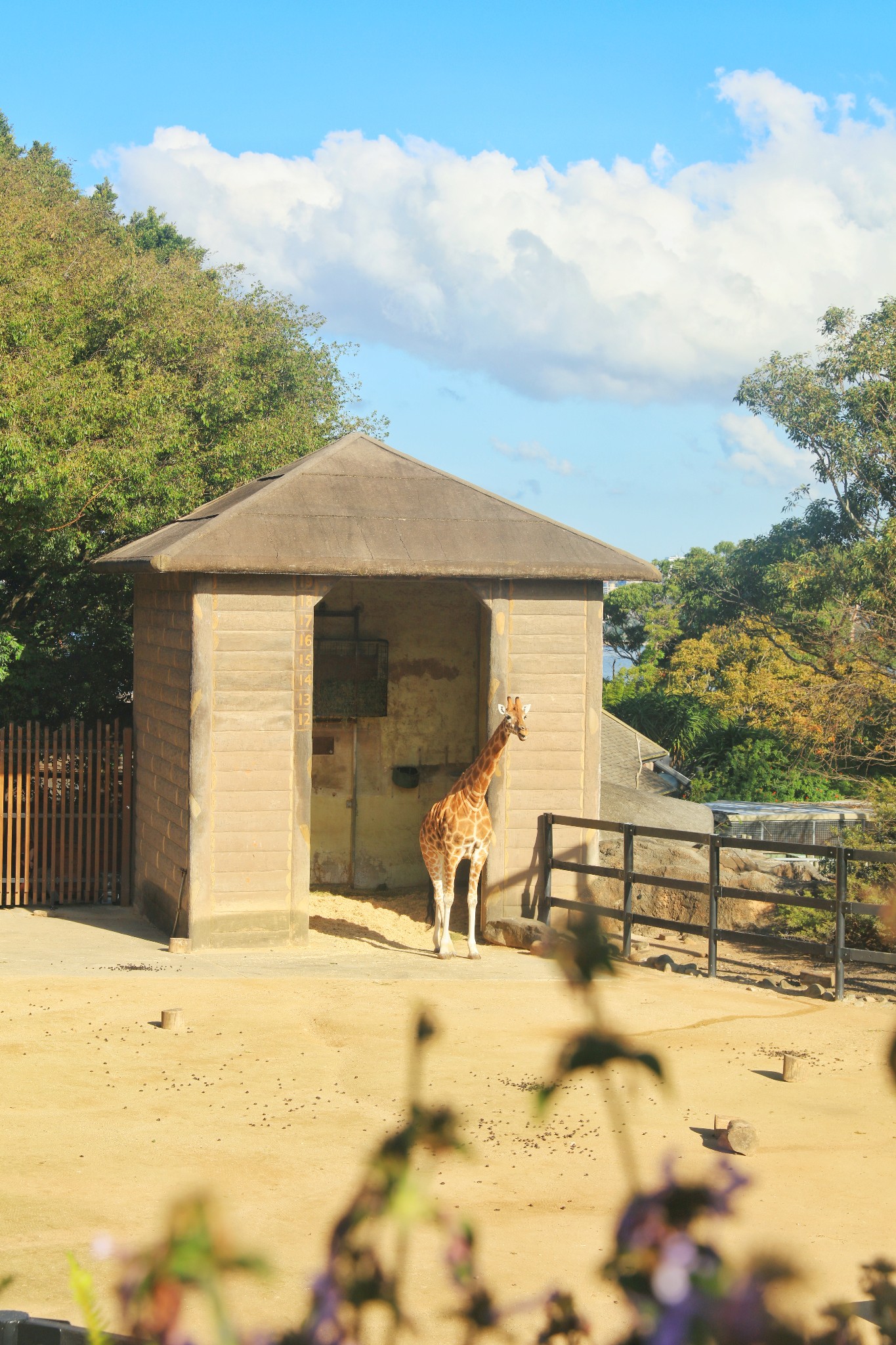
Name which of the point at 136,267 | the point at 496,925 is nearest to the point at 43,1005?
the point at 496,925

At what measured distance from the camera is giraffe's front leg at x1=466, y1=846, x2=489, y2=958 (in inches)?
488

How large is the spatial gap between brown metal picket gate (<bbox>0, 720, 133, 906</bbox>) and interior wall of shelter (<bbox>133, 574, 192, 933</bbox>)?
1.04ft

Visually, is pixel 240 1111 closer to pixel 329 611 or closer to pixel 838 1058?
pixel 838 1058

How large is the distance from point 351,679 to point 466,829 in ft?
12.4

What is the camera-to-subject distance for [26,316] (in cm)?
1580

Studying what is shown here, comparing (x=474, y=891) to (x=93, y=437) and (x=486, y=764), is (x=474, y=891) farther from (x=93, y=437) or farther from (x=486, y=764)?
(x=93, y=437)

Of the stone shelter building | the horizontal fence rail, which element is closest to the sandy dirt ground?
the horizontal fence rail

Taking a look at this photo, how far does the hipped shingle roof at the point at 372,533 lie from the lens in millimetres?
12234

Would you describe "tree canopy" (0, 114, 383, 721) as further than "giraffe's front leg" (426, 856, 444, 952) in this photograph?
Yes

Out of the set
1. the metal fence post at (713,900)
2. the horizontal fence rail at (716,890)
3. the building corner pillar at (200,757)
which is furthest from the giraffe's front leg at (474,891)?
the building corner pillar at (200,757)

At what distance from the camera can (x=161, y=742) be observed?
1350 cm

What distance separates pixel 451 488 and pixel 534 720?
260cm

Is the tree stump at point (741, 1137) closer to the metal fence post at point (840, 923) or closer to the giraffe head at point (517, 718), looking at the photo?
the metal fence post at point (840, 923)

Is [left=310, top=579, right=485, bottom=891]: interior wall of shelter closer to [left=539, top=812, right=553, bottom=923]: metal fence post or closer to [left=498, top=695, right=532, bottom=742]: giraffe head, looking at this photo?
[left=539, top=812, right=553, bottom=923]: metal fence post
